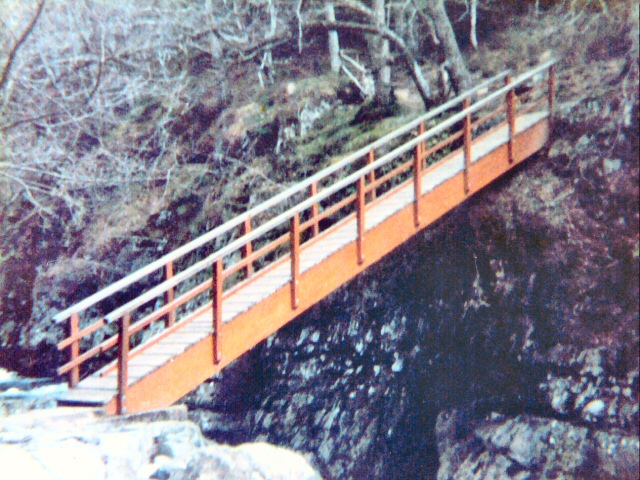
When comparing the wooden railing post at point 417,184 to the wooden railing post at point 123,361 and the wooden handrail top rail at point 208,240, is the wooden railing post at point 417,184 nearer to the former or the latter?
the wooden handrail top rail at point 208,240

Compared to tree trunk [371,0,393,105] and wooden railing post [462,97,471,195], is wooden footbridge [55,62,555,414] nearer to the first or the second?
wooden railing post [462,97,471,195]

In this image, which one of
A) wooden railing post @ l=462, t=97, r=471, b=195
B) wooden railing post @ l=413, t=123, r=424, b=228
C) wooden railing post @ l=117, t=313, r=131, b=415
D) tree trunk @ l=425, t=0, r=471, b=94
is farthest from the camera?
tree trunk @ l=425, t=0, r=471, b=94

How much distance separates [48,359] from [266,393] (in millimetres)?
1869

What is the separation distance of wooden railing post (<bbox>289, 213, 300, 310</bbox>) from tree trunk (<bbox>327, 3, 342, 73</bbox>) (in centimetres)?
214

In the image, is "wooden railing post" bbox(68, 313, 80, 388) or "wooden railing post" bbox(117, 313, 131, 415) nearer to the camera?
"wooden railing post" bbox(117, 313, 131, 415)

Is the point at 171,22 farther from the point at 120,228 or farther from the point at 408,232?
the point at 408,232

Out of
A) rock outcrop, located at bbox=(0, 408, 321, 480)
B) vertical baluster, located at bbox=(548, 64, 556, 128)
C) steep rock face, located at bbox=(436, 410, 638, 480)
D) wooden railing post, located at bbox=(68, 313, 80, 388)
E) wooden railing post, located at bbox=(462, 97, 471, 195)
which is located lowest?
steep rock face, located at bbox=(436, 410, 638, 480)

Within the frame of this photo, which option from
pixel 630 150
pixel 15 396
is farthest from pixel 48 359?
pixel 630 150

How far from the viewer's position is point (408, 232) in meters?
3.66

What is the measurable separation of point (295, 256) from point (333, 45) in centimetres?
237

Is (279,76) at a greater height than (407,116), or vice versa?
(279,76)

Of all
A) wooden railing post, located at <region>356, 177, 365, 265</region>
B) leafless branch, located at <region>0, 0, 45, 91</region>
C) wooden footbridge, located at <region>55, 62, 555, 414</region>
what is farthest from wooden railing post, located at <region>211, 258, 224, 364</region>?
leafless branch, located at <region>0, 0, 45, 91</region>

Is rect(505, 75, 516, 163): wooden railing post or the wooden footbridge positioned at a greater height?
rect(505, 75, 516, 163): wooden railing post

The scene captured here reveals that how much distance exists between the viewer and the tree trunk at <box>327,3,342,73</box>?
179 inches
